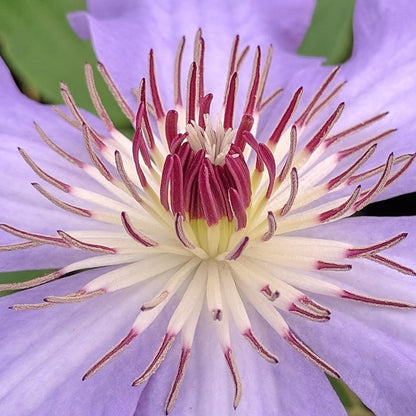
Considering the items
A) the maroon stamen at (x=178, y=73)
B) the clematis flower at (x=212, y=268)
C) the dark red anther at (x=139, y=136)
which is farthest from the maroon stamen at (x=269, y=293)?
the maroon stamen at (x=178, y=73)

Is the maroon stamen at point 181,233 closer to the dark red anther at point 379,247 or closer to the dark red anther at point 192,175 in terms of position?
the dark red anther at point 192,175

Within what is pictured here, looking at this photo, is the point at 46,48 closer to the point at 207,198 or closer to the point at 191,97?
the point at 191,97

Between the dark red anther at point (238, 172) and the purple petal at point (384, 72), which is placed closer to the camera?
the dark red anther at point (238, 172)

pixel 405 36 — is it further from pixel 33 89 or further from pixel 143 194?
pixel 33 89

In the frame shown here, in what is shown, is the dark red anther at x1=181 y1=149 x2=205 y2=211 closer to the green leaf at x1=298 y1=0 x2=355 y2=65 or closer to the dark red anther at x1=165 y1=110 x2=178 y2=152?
the dark red anther at x1=165 y1=110 x2=178 y2=152

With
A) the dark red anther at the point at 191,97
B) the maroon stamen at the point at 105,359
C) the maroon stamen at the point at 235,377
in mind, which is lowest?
the maroon stamen at the point at 235,377

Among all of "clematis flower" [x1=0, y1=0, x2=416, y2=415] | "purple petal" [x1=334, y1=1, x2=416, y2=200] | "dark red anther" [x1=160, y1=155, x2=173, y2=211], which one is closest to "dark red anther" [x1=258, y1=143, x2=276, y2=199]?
"clematis flower" [x1=0, y1=0, x2=416, y2=415]

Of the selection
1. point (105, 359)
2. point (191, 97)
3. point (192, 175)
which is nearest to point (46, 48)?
point (191, 97)

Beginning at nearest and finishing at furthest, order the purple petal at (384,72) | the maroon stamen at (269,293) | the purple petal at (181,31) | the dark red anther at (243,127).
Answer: the maroon stamen at (269,293)
the dark red anther at (243,127)
the purple petal at (384,72)
the purple petal at (181,31)
